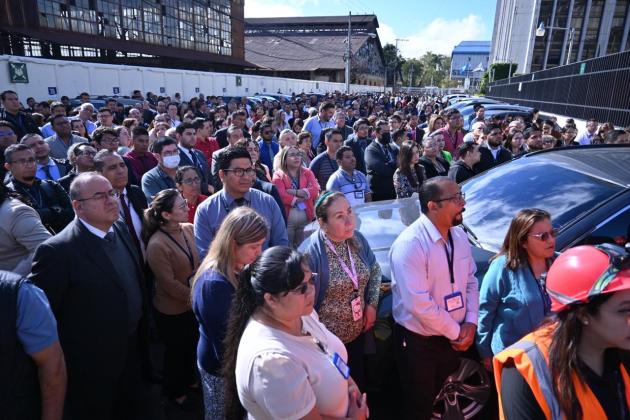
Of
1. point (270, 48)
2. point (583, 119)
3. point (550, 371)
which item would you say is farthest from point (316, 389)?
point (270, 48)

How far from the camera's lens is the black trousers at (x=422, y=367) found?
2.55 meters

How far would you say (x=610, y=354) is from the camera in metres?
1.41

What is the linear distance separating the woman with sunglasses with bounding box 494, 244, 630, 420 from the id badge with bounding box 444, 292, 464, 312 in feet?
3.55

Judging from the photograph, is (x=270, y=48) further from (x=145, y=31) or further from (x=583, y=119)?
(x=583, y=119)

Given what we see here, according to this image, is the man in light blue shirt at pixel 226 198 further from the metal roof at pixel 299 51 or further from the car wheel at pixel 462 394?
the metal roof at pixel 299 51

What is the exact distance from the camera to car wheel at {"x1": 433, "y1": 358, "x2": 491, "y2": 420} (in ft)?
8.74

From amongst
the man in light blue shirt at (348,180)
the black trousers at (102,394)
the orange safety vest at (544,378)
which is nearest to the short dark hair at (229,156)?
the black trousers at (102,394)

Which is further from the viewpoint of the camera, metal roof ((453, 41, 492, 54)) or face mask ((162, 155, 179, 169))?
metal roof ((453, 41, 492, 54))

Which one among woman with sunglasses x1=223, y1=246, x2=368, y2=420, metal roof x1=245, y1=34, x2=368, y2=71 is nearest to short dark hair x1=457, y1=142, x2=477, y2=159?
woman with sunglasses x1=223, y1=246, x2=368, y2=420

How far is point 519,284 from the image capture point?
237cm

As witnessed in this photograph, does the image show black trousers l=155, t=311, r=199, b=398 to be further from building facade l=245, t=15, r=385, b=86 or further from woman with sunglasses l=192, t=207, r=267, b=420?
building facade l=245, t=15, r=385, b=86

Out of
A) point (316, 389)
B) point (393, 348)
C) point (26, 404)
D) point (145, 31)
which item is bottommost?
point (393, 348)

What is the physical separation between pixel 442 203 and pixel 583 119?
43.5ft

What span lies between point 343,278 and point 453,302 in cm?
70
